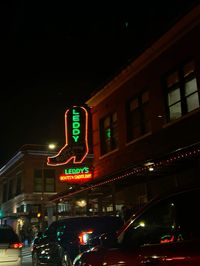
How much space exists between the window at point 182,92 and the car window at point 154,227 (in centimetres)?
1108

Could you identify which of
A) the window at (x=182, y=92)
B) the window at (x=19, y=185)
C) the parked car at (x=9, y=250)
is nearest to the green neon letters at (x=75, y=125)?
the window at (x=182, y=92)

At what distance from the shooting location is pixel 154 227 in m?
4.47

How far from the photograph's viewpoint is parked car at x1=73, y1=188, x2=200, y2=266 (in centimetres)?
381

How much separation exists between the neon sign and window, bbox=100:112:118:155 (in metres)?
2.27

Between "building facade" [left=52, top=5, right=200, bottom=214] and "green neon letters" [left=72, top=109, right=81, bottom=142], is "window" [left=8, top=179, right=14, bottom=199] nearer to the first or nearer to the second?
"green neon letters" [left=72, top=109, right=81, bottom=142]

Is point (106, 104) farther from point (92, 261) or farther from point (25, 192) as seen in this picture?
point (25, 192)

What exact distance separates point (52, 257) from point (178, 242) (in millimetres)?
9541

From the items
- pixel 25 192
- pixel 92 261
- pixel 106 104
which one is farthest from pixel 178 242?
pixel 25 192

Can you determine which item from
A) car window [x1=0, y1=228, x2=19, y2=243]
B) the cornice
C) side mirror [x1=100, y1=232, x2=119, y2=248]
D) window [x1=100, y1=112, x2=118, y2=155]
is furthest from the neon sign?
side mirror [x1=100, y1=232, x2=119, y2=248]

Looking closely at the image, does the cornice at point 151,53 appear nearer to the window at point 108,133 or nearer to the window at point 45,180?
the window at point 108,133

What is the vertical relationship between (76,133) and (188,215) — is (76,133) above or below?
above

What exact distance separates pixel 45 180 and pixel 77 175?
25.2m

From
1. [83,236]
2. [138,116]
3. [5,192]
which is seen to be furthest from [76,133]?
[5,192]

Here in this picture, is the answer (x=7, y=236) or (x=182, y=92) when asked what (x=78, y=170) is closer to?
(x=182, y=92)
